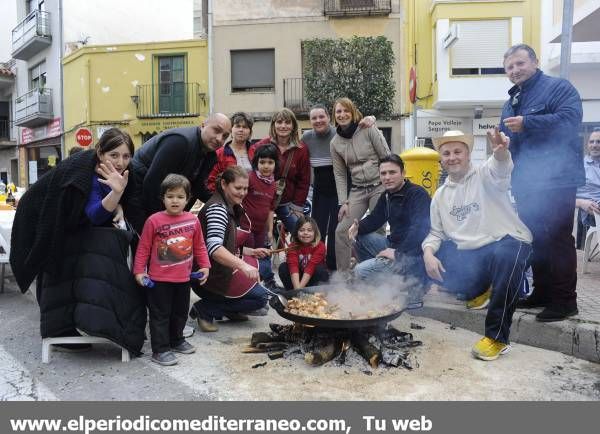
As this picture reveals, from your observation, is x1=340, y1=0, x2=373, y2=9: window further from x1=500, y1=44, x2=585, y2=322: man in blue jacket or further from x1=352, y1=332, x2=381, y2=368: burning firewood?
x1=352, y1=332, x2=381, y2=368: burning firewood

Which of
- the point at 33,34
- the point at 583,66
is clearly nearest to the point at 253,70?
the point at 583,66

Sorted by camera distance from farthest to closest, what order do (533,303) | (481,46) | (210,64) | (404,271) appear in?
(210,64)
(481,46)
(404,271)
(533,303)

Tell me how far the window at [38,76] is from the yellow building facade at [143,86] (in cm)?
447

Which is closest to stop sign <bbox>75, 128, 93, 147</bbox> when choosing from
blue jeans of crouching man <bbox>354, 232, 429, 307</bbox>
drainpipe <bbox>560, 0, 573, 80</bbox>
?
blue jeans of crouching man <bbox>354, 232, 429, 307</bbox>

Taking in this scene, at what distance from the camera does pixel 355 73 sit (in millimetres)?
16500

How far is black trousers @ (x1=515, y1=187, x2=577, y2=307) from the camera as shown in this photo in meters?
3.71

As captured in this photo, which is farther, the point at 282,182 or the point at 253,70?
the point at 253,70

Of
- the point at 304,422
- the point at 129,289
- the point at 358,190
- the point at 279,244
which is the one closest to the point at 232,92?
the point at 279,244

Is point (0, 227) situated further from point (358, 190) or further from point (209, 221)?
point (358, 190)

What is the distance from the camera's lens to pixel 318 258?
4.93 m

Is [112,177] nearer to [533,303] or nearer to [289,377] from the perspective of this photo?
[289,377]

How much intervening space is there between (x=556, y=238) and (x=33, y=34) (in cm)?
2533

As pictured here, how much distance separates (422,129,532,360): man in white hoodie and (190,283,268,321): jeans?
1.44m

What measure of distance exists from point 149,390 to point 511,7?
1735 cm
